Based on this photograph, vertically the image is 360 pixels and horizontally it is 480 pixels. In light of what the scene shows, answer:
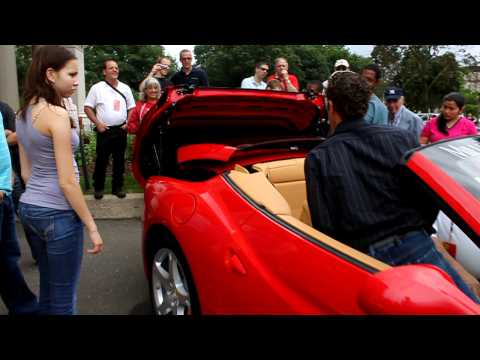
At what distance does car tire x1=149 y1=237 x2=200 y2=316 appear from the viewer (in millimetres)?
2424

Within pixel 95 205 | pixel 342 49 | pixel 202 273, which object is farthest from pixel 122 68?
pixel 202 273

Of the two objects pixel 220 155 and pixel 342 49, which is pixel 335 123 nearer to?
pixel 220 155

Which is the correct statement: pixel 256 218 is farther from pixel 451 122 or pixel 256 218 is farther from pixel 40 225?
pixel 451 122

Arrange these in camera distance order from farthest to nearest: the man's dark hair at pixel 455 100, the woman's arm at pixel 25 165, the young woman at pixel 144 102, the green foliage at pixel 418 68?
the green foliage at pixel 418 68 → the young woman at pixel 144 102 → the man's dark hair at pixel 455 100 → the woman's arm at pixel 25 165

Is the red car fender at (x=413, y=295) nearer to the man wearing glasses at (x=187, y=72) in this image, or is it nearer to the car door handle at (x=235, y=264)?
the car door handle at (x=235, y=264)

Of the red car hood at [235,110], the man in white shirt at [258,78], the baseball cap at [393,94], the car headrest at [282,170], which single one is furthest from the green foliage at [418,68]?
the car headrest at [282,170]

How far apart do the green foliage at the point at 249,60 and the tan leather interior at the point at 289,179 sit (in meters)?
38.4

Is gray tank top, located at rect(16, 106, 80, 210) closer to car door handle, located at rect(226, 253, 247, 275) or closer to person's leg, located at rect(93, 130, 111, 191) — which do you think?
car door handle, located at rect(226, 253, 247, 275)

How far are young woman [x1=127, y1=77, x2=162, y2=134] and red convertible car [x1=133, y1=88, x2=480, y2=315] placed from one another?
1.89 m

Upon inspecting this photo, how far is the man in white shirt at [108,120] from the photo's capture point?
557 centimetres

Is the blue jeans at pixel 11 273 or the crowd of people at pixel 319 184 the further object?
the blue jeans at pixel 11 273

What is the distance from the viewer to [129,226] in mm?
5355

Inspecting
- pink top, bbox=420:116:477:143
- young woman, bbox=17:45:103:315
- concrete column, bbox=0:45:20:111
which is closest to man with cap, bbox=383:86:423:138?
pink top, bbox=420:116:477:143

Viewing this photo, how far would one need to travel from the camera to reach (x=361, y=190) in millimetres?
1871
